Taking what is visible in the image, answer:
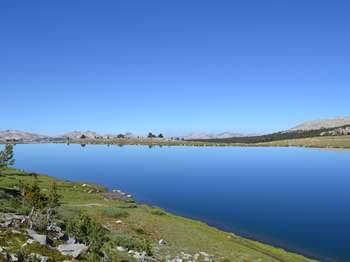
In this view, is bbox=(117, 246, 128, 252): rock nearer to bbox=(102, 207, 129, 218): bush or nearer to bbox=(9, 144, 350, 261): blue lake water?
bbox=(102, 207, 129, 218): bush

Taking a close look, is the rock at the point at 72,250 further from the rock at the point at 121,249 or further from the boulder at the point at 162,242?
the boulder at the point at 162,242

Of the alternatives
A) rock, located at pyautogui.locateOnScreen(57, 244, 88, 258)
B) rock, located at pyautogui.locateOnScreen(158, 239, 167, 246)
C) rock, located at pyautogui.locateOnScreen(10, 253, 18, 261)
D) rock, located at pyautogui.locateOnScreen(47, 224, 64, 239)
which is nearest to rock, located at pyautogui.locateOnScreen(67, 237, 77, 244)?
rock, located at pyautogui.locateOnScreen(47, 224, 64, 239)

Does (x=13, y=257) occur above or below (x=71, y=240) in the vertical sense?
above

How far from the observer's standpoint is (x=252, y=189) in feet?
327

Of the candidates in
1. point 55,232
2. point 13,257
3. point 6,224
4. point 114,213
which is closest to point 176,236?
point 114,213

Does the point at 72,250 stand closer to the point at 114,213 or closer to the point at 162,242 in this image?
the point at 162,242

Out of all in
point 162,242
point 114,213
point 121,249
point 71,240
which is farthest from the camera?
point 114,213

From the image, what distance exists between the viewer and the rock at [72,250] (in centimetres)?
2530

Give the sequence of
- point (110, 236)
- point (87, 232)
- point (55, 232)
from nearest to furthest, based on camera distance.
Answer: point (87, 232)
point (55, 232)
point (110, 236)

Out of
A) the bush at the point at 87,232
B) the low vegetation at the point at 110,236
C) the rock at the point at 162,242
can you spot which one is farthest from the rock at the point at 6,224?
the rock at the point at 162,242

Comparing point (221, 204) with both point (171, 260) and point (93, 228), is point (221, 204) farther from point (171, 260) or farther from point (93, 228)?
point (93, 228)

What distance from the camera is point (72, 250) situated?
26484 millimetres

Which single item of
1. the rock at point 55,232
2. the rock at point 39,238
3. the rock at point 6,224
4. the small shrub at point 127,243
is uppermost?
the rock at point 6,224

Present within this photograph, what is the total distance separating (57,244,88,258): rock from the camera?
2530 cm
